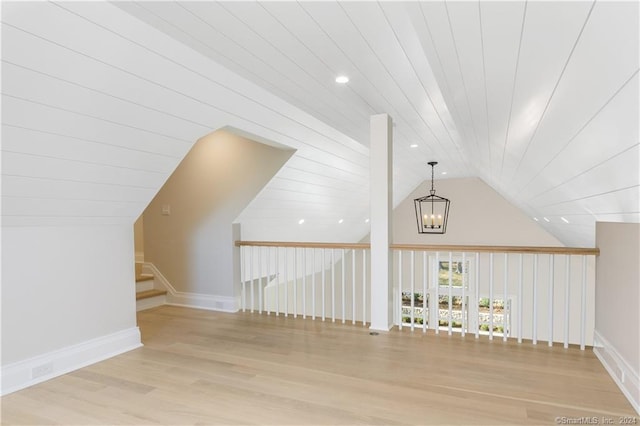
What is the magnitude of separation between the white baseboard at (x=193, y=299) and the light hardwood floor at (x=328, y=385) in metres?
0.99

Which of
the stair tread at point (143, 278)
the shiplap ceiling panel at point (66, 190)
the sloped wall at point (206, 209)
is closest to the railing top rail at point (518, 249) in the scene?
the sloped wall at point (206, 209)

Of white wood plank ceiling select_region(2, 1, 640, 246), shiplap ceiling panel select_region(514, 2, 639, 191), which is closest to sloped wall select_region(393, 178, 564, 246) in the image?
white wood plank ceiling select_region(2, 1, 640, 246)

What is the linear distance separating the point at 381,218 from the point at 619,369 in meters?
2.00

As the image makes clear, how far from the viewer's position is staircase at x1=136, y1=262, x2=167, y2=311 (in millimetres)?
4543

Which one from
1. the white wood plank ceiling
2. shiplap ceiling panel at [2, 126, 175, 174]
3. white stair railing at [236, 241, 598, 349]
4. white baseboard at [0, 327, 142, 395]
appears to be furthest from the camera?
white stair railing at [236, 241, 598, 349]

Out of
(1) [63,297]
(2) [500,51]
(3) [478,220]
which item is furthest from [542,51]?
(3) [478,220]

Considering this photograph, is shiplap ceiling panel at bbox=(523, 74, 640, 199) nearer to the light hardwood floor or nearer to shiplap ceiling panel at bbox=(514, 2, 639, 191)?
shiplap ceiling panel at bbox=(514, 2, 639, 191)

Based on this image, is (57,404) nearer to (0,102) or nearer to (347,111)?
(0,102)

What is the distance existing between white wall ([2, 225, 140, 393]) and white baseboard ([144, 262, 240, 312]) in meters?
1.28

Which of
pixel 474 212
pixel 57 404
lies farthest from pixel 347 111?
pixel 474 212

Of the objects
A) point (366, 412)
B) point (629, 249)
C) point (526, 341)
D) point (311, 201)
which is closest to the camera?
point (366, 412)

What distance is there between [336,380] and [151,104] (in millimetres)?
2141

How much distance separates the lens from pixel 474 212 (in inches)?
313

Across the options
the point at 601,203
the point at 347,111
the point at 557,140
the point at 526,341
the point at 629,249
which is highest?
the point at 347,111
